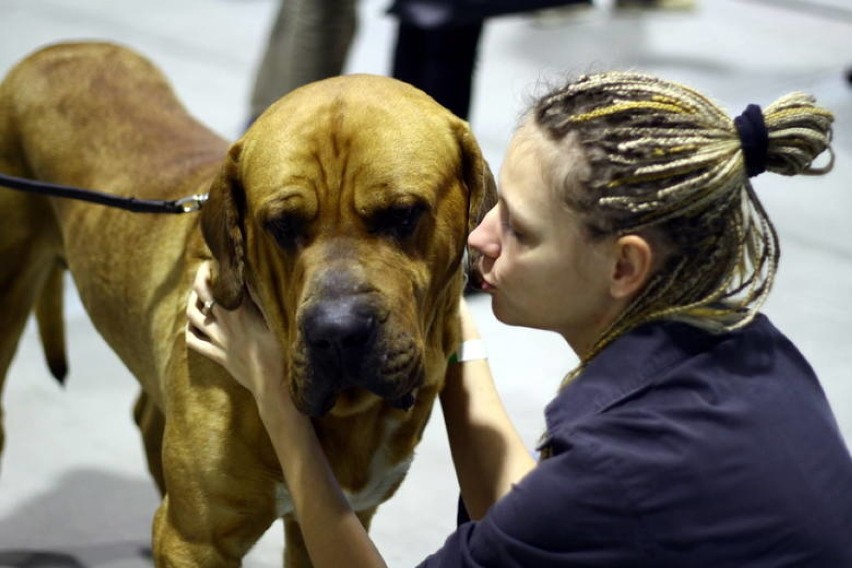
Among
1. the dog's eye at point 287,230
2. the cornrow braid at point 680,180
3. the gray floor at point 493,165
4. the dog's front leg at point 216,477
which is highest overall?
the cornrow braid at point 680,180

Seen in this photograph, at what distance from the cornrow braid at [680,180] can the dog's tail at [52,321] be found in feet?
6.15

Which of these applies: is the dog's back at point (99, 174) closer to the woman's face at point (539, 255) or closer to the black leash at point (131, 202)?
the black leash at point (131, 202)

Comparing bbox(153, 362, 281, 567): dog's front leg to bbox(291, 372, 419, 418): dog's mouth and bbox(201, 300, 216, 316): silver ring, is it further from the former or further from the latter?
bbox(291, 372, 419, 418): dog's mouth

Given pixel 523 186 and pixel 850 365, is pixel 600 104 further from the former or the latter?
pixel 850 365

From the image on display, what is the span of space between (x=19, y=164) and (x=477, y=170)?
1.41 meters

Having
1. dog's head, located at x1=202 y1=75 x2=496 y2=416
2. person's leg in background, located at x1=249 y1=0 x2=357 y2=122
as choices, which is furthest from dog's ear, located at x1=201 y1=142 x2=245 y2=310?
person's leg in background, located at x1=249 y1=0 x2=357 y2=122

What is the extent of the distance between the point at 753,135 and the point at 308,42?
2.75m

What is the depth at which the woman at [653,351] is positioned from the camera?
1.75m

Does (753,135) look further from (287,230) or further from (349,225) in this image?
(287,230)

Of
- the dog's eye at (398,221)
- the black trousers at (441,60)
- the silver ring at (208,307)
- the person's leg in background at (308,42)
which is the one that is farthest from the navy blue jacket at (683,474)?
the black trousers at (441,60)

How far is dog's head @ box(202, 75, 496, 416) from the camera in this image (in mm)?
1979

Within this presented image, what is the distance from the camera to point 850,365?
4266 mm

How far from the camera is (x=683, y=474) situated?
1737 millimetres

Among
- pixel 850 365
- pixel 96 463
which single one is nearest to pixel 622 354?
pixel 96 463
